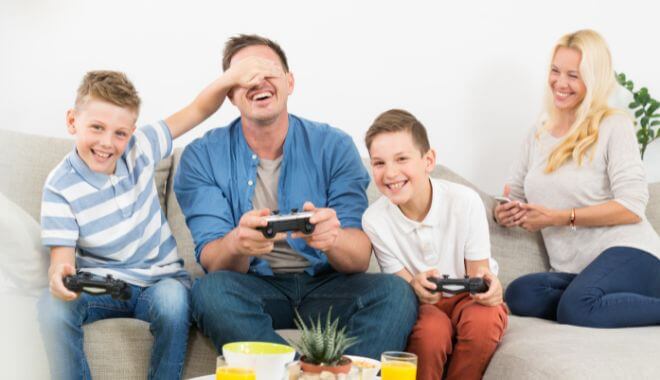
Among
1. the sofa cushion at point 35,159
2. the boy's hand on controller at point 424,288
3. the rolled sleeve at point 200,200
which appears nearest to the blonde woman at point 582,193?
the boy's hand on controller at point 424,288

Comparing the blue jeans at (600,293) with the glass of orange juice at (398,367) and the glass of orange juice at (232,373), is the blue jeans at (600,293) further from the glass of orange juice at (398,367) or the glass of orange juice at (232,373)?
Result: the glass of orange juice at (232,373)

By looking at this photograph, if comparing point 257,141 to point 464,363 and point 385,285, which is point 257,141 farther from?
point 464,363

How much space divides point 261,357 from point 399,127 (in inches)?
35.6

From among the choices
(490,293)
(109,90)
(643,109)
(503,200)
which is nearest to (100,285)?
(109,90)

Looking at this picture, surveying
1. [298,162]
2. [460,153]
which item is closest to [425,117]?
[460,153]

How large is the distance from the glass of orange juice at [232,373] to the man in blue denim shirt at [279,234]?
0.52 metres

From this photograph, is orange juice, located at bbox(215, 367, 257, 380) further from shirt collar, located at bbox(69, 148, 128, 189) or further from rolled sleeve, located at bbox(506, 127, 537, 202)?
rolled sleeve, located at bbox(506, 127, 537, 202)

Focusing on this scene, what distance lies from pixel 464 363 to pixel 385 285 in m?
0.26

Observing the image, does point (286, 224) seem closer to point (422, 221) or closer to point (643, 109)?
point (422, 221)

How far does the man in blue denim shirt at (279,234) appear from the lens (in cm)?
171

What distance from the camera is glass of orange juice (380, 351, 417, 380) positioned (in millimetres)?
1203

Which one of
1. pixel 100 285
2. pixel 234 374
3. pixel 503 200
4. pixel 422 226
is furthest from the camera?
pixel 503 200

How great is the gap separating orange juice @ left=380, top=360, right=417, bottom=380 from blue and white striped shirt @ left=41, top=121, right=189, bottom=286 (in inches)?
33.2

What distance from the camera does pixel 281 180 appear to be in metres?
1.99
